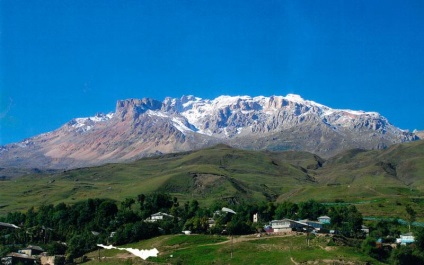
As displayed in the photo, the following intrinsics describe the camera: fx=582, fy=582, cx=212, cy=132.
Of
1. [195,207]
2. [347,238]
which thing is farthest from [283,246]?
[195,207]

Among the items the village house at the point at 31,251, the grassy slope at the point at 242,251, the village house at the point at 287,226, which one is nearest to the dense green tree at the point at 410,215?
the village house at the point at 287,226

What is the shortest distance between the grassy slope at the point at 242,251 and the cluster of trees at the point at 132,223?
580 centimetres

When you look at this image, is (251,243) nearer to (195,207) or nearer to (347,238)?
(347,238)

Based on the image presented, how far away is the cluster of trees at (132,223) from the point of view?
417ft

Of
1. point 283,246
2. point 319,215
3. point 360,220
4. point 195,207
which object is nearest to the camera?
point 283,246

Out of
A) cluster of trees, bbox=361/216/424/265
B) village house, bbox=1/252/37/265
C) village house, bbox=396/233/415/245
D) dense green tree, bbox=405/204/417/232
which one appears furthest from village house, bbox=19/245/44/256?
dense green tree, bbox=405/204/417/232

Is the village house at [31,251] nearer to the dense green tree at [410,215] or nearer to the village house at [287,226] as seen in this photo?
the village house at [287,226]

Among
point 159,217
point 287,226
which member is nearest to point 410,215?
point 287,226

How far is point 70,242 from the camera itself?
129 metres

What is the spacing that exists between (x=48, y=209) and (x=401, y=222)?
331 ft

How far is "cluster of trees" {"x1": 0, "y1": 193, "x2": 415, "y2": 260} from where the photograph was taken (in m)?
127

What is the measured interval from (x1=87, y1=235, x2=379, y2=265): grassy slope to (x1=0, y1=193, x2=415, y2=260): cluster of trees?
5.80 metres

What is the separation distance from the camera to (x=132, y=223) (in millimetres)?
→ 135625

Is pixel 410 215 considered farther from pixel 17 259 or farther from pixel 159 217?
pixel 17 259
